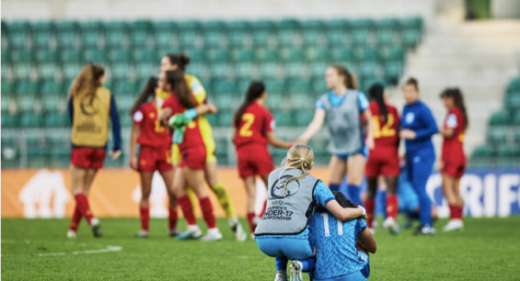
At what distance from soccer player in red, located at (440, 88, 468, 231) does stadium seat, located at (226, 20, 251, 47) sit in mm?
12070

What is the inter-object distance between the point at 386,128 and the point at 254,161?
2.12 metres

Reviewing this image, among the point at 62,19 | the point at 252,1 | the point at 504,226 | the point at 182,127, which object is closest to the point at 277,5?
the point at 252,1

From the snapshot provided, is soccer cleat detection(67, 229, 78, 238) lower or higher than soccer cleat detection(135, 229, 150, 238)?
higher

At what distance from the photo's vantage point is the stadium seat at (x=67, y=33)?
2500 centimetres

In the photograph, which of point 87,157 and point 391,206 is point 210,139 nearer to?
point 87,157

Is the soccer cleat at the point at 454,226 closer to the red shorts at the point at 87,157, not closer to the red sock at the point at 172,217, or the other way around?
the red sock at the point at 172,217

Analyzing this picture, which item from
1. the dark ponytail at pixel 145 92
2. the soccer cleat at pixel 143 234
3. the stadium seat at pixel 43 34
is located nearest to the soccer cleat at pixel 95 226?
the soccer cleat at pixel 143 234

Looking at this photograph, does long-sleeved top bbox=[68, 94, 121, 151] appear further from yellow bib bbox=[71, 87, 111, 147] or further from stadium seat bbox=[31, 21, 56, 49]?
stadium seat bbox=[31, 21, 56, 49]

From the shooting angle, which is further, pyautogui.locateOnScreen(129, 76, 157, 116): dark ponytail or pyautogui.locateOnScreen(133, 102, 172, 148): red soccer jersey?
pyautogui.locateOnScreen(133, 102, 172, 148): red soccer jersey

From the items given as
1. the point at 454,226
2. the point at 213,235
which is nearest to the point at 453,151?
the point at 454,226

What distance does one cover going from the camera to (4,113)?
22.6 metres

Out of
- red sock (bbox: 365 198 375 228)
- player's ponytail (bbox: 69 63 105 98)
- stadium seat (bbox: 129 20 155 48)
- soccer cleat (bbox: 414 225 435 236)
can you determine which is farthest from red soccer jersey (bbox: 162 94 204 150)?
stadium seat (bbox: 129 20 155 48)

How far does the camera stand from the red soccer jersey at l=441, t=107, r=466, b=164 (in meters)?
12.9

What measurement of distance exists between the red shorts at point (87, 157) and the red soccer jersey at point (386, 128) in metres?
3.62
